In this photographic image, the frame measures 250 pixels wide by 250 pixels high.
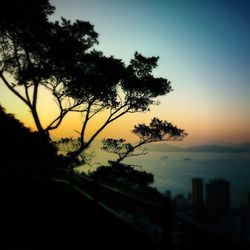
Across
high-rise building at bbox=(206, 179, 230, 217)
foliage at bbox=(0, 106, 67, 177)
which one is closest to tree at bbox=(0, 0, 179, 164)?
foliage at bbox=(0, 106, 67, 177)

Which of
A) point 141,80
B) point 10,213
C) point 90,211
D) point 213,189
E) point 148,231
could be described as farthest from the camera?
point 213,189

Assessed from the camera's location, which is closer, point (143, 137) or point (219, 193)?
point (143, 137)

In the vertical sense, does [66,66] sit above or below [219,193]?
above

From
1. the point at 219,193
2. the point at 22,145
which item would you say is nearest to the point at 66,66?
the point at 22,145

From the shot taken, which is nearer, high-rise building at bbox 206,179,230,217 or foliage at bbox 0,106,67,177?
foliage at bbox 0,106,67,177

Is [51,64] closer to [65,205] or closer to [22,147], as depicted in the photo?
[22,147]

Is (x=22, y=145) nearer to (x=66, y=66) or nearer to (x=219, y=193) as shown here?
(x=66, y=66)

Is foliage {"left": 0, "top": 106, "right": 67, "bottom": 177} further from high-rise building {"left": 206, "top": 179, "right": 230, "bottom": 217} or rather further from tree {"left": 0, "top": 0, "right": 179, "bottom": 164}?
high-rise building {"left": 206, "top": 179, "right": 230, "bottom": 217}

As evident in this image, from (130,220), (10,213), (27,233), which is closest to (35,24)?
(10,213)

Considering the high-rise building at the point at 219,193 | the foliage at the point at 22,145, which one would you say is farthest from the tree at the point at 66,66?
the high-rise building at the point at 219,193

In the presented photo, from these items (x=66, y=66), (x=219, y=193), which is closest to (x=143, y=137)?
(x=66, y=66)

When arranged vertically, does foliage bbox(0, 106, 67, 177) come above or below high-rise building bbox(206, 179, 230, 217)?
above
